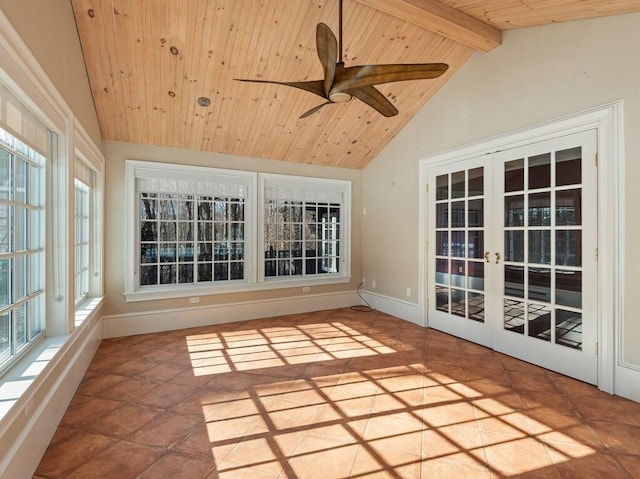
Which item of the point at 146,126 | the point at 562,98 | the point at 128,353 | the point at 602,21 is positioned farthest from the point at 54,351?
the point at 602,21

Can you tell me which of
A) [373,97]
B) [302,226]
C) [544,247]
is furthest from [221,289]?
[544,247]

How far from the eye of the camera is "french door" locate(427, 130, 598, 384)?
293 centimetres

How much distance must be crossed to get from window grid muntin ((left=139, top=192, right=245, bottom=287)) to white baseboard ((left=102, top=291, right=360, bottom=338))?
1.37 feet

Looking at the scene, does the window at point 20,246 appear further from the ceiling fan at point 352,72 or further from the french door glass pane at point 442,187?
the french door glass pane at point 442,187

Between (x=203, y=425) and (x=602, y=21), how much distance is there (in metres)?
4.39

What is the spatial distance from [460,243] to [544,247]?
39.0 inches

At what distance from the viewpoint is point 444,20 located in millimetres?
3119

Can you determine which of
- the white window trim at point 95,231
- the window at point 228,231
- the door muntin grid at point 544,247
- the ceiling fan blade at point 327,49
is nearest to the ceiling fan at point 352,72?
the ceiling fan blade at point 327,49

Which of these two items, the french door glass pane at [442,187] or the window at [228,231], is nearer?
the french door glass pane at [442,187]

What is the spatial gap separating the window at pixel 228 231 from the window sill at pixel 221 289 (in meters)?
0.01

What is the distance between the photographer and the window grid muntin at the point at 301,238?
5.25 meters

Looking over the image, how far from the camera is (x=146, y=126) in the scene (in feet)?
13.3

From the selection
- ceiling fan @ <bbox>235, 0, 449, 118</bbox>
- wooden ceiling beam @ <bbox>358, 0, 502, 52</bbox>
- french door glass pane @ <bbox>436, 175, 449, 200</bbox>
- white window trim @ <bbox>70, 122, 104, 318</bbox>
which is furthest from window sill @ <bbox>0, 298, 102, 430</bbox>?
french door glass pane @ <bbox>436, 175, 449, 200</bbox>

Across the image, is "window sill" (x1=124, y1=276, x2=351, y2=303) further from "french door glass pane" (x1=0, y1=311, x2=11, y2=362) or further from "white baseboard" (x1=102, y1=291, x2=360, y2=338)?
"french door glass pane" (x1=0, y1=311, x2=11, y2=362)
